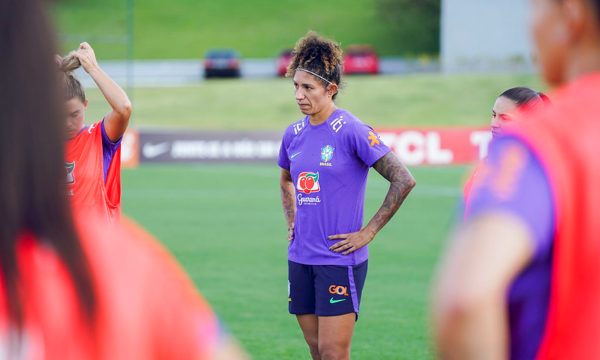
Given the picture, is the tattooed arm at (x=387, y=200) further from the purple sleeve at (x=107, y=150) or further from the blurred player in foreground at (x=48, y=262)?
the blurred player in foreground at (x=48, y=262)

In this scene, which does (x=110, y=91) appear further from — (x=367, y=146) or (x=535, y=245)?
(x=535, y=245)

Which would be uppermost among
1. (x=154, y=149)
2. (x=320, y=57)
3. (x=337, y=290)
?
(x=320, y=57)

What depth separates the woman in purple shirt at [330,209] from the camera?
5.67 m

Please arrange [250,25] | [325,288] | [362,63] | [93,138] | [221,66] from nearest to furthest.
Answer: [93,138]
[325,288]
[362,63]
[221,66]
[250,25]

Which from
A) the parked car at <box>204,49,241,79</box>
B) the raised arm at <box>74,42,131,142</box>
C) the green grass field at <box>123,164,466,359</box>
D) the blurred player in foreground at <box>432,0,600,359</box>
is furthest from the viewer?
the parked car at <box>204,49,241,79</box>

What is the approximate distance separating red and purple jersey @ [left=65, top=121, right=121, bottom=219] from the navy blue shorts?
3.96ft

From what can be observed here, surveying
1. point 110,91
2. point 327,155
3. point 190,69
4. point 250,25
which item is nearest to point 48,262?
point 110,91

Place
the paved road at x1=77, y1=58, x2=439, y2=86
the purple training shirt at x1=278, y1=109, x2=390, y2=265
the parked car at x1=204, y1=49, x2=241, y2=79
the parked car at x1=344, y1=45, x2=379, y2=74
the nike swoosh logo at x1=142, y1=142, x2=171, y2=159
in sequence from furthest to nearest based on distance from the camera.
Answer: the parked car at x1=204, y1=49, x2=241, y2=79 < the parked car at x1=344, y1=45, x2=379, y2=74 < the paved road at x1=77, y1=58, x2=439, y2=86 < the nike swoosh logo at x1=142, y1=142, x2=171, y2=159 < the purple training shirt at x1=278, y1=109, x2=390, y2=265

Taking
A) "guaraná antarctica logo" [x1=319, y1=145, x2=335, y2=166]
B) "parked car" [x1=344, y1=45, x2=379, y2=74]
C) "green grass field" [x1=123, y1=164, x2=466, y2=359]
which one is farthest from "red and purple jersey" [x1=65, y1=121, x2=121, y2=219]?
"parked car" [x1=344, y1=45, x2=379, y2=74]

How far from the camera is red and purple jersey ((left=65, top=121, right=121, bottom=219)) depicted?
5.19 metres

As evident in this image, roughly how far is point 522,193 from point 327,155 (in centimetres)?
424

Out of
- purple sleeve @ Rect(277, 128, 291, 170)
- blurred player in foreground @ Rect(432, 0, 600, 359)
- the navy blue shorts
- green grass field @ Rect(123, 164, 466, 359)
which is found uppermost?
blurred player in foreground @ Rect(432, 0, 600, 359)

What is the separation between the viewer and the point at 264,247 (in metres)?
12.9

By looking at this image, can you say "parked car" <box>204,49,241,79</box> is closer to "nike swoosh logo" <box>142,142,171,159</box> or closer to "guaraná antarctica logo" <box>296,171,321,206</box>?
"nike swoosh logo" <box>142,142,171,159</box>
